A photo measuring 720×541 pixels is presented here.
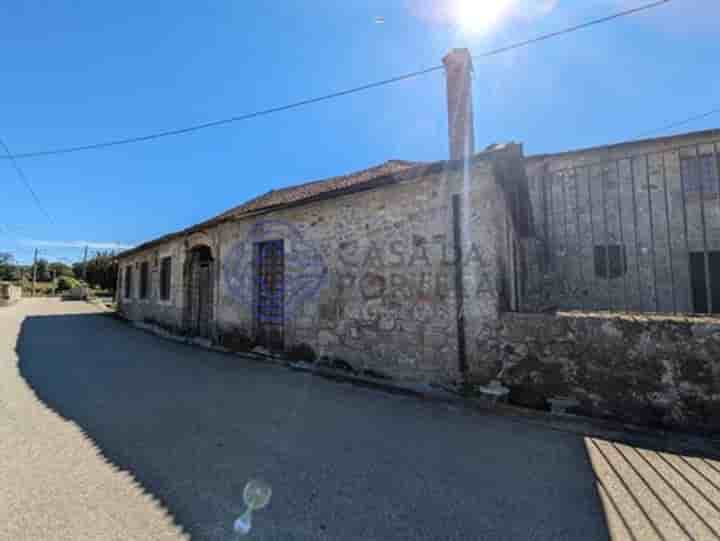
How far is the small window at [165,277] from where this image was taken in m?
11.1

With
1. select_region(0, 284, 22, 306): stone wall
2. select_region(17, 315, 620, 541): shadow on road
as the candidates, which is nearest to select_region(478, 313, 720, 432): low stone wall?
select_region(17, 315, 620, 541): shadow on road

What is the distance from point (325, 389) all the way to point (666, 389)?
3857 mm

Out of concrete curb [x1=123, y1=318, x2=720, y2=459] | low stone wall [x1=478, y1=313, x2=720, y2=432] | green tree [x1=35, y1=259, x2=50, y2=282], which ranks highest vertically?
green tree [x1=35, y1=259, x2=50, y2=282]

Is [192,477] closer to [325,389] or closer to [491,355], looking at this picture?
[325,389]

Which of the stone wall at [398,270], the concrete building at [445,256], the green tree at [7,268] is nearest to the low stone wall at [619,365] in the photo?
the concrete building at [445,256]

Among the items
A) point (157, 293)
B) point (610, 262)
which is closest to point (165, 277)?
point (157, 293)

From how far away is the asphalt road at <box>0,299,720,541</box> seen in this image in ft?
6.29

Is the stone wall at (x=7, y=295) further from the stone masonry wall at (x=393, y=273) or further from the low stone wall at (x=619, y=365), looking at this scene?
the low stone wall at (x=619, y=365)

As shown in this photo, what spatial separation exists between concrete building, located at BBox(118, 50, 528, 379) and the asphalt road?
3.57 ft

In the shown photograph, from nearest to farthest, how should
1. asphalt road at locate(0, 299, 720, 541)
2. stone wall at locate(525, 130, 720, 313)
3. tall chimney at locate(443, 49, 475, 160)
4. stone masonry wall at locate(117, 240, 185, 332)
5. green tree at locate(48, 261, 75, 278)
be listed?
asphalt road at locate(0, 299, 720, 541) < tall chimney at locate(443, 49, 475, 160) < stone wall at locate(525, 130, 720, 313) < stone masonry wall at locate(117, 240, 185, 332) < green tree at locate(48, 261, 75, 278)

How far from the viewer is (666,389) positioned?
306 cm

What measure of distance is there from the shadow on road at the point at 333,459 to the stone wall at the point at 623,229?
16.6ft

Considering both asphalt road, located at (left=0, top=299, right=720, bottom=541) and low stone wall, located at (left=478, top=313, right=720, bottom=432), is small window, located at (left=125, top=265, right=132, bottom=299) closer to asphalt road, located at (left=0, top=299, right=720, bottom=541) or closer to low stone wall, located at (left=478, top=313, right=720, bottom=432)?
asphalt road, located at (left=0, top=299, right=720, bottom=541)

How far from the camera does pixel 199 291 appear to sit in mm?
9477
